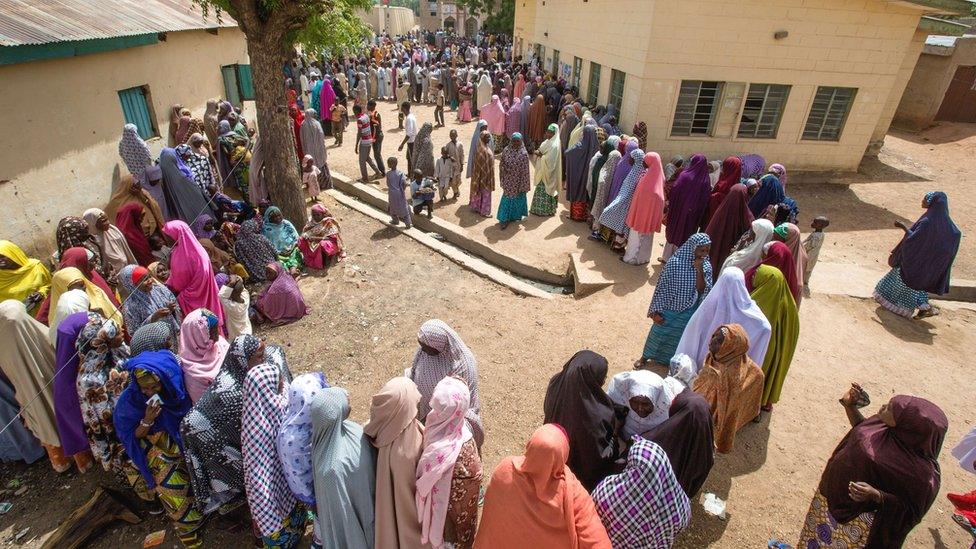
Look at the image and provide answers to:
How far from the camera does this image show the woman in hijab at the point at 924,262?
613 centimetres

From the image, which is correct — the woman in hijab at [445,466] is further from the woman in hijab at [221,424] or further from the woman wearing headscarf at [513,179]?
the woman wearing headscarf at [513,179]

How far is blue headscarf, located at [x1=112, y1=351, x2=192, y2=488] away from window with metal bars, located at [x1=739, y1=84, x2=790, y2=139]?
12130 mm

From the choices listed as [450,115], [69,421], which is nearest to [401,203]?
[69,421]

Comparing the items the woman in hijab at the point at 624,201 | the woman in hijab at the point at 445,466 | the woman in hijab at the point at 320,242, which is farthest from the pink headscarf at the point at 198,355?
the woman in hijab at the point at 624,201

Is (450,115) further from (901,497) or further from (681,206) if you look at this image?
(901,497)

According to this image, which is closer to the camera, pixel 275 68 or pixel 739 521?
pixel 739 521

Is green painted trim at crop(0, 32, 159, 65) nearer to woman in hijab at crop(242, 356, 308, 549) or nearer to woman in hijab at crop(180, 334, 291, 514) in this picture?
woman in hijab at crop(180, 334, 291, 514)

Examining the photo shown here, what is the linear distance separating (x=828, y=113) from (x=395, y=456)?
13124 mm

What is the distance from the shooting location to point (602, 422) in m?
3.10

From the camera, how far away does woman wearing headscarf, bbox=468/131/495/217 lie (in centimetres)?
877

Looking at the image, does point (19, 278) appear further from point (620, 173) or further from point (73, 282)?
point (620, 173)

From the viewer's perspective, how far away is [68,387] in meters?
3.59

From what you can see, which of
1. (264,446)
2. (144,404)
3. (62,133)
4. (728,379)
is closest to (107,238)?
(62,133)

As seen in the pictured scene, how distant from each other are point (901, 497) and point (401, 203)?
297 inches
